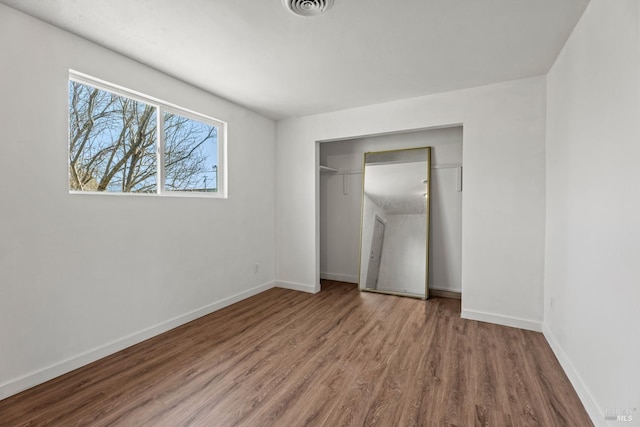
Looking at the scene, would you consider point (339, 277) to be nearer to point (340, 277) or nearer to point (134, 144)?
point (340, 277)

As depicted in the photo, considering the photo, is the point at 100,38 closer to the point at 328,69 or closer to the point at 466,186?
the point at 328,69

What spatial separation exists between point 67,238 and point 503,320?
398 centimetres

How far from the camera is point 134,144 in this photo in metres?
2.70

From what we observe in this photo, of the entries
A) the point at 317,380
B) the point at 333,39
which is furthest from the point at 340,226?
the point at 333,39

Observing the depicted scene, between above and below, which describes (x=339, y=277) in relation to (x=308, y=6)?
below

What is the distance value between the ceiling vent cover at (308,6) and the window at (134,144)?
5.58 ft

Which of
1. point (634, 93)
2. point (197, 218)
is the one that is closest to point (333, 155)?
point (197, 218)

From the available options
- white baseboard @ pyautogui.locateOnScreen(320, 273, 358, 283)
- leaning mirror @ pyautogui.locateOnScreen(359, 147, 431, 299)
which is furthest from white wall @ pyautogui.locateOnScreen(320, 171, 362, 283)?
leaning mirror @ pyautogui.locateOnScreen(359, 147, 431, 299)

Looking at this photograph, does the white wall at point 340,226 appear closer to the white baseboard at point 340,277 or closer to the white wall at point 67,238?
the white baseboard at point 340,277

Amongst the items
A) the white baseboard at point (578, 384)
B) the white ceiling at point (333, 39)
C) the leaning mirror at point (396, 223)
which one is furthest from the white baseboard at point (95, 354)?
the white baseboard at point (578, 384)

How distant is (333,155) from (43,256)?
373cm

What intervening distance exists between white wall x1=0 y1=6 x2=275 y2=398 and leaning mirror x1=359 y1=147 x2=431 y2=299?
7.29ft

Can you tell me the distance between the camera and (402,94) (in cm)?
337

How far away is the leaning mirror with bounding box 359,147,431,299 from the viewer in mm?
4000
